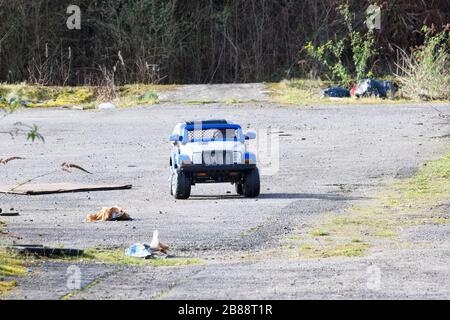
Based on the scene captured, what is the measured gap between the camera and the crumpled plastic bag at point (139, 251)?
1345 cm

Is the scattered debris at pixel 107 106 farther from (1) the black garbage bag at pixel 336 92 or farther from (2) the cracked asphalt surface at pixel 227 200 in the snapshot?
(1) the black garbage bag at pixel 336 92

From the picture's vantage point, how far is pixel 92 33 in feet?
127

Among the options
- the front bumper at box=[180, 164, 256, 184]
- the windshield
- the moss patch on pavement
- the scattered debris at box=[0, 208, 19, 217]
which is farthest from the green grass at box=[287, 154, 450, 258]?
the scattered debris at box=[0, 208, 19, 217]

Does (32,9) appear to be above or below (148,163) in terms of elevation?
above

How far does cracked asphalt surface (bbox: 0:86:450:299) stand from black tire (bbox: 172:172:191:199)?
0.19 meters

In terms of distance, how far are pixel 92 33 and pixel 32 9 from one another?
196 centimetres

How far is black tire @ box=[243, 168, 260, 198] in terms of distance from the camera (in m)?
18.7

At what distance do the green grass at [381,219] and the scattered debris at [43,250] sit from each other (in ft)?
7.33

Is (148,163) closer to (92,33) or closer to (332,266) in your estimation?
(332,266)

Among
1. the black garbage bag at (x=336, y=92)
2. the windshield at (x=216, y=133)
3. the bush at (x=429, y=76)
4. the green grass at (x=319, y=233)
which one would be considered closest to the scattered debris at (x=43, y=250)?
the green grass at (x=319, y=233)

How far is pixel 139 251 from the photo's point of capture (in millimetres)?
13531

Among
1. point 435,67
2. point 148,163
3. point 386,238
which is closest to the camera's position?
point 386,238
